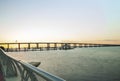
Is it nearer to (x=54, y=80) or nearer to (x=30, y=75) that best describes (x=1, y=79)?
(x=30, y=75)

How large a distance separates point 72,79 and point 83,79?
2302 mm

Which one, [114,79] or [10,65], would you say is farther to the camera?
[114,79]

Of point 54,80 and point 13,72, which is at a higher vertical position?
point 54,80

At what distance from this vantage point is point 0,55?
11422 millimetres

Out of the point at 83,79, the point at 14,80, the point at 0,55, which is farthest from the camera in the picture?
the point at 83,79

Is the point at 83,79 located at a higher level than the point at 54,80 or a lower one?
lower

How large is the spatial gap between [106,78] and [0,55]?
4355 centimetres

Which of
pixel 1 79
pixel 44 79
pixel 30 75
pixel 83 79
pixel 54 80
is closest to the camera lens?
pixel 54 80

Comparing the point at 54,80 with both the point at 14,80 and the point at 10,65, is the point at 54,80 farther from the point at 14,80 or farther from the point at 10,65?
the point at 10,65

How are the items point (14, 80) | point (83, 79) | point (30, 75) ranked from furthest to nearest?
1. point (83, 79)
2. point (14, 80)
3. point (30, 75)

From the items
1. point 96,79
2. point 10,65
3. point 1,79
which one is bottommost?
point 96,79

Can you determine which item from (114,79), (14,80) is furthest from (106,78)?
(14,80)

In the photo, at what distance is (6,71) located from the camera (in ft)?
29.0

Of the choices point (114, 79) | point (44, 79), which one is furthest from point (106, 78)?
point (44, 79)
